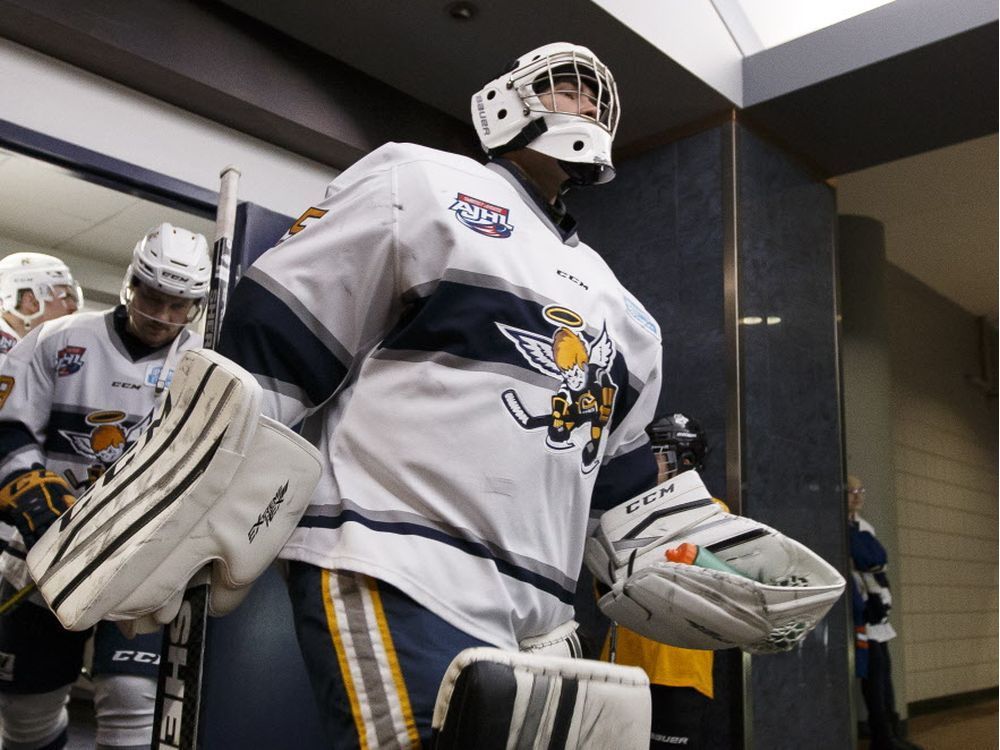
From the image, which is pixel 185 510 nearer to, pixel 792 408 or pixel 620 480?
pixel 620 480

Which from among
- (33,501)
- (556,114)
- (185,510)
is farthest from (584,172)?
(33,501)

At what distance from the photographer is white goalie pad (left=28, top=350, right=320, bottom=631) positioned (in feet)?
3.15

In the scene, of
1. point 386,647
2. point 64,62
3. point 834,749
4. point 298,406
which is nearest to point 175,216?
point 64,62

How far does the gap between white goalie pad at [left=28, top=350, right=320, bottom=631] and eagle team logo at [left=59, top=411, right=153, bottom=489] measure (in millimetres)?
1562

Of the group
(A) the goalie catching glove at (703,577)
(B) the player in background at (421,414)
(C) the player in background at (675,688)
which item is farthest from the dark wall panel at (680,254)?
(B) the player in background at (421,414)

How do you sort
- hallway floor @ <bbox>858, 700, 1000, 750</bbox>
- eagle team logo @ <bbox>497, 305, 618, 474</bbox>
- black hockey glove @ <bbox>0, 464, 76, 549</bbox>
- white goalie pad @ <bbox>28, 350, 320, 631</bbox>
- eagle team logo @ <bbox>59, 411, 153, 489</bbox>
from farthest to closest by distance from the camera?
1. hallway floor @ <bbox>858, 700, 1000, 750</bbox>
2. eagle team logo @ <bbox>59, 411, 153, 489</bbox>
3. black hockey glove @ <bbox>0, 464, 76, 549</bbox>
4. eagle team logo @ <bbox>497, 305, 618, 474</bbox>
5. white goalie pad @ <bbox>28, 350, 320, 631</bbox>

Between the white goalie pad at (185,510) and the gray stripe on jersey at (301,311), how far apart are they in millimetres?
144

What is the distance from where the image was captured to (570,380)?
1.25m

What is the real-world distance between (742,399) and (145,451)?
2.81 m

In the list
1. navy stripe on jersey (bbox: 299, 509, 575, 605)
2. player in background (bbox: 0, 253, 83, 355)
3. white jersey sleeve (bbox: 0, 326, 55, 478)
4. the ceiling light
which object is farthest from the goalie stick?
the ceiling light

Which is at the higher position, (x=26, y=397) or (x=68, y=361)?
(x=68, y=361)

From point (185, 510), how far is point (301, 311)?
0.94 feet

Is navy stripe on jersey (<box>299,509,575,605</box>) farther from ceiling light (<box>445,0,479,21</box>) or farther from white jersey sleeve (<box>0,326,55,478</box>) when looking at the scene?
ceiling light (<box>445,0,479,21</box>)

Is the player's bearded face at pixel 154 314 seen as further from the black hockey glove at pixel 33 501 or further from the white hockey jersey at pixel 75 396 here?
the black hockey glove at pixel 33 501
